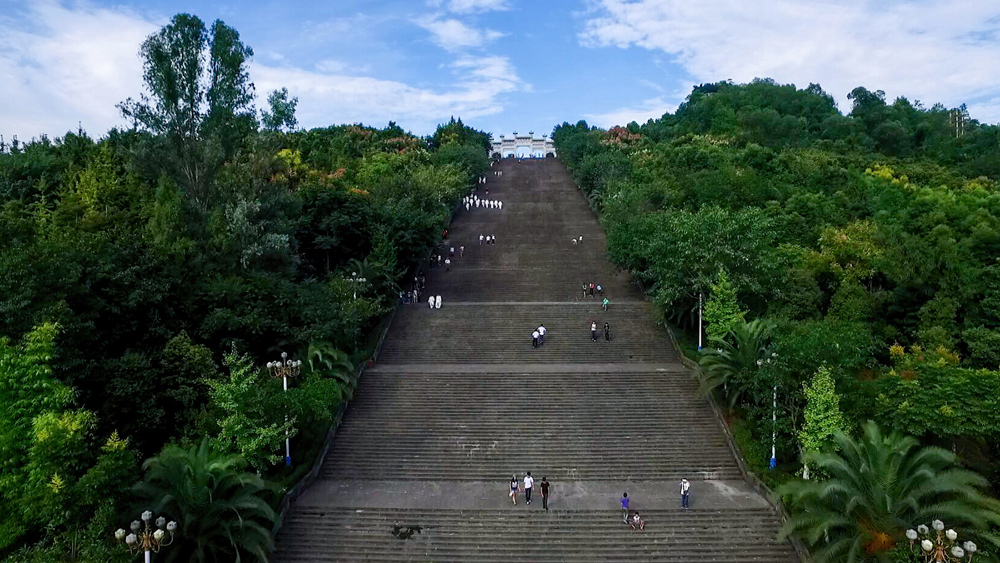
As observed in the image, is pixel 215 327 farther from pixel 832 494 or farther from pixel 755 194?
pixel 755 194

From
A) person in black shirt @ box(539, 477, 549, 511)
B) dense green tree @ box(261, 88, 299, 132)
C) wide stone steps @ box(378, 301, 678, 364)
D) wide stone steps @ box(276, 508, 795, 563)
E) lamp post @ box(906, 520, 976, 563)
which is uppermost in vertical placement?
dense green tree @ box(261, 88, 299, 132)

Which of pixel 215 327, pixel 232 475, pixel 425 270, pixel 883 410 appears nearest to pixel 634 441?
pixel 883 410

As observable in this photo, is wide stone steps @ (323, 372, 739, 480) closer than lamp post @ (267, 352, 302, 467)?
No

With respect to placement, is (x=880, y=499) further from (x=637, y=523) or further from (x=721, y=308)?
(x=721, y=308)

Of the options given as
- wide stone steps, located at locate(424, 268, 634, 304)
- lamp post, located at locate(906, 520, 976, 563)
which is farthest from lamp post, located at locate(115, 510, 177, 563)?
wide stone steps, located at locate(424, 268, 634, 304)

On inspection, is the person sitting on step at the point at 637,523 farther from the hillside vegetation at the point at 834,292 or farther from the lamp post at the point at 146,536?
the lamp post at the point at 146,536

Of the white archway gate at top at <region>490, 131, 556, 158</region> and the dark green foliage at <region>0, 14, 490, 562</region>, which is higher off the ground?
the white archway gate at top at <region>490, 131, 556, 158</region>

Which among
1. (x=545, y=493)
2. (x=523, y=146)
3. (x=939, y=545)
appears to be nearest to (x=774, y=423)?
(x=939, y=545)

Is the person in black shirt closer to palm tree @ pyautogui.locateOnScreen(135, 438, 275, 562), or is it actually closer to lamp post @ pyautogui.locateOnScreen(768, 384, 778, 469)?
lamp post @ pyautogui.locateOnScreen(768, 384, 778, 469)
